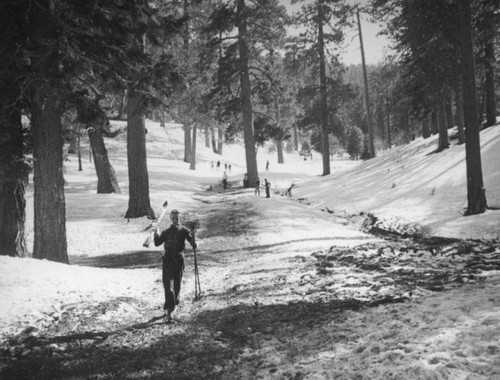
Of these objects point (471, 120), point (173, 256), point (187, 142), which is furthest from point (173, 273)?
point (187, 142)

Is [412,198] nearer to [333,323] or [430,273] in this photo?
[430,273]

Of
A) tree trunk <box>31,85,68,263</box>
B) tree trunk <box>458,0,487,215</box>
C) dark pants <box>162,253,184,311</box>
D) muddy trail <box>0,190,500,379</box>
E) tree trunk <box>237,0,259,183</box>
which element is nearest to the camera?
muddy trail <box>0,190,500,379</box>

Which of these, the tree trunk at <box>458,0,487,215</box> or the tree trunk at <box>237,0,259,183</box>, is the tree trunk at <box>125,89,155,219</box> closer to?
the tree trunk at <box>237,0,259,183</box>

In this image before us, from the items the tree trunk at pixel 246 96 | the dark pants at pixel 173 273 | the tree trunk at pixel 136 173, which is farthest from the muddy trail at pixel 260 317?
the tree trunk at pixel 246 96

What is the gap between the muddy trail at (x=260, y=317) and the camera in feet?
14.5

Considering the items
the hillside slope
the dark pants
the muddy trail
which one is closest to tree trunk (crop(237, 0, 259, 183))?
the hillside slope

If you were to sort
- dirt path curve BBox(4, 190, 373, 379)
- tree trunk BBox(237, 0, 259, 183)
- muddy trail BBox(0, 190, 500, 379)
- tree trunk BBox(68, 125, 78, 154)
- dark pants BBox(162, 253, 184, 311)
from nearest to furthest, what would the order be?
muddy trail BBox(0, 190, 500, 379)
dirt path curve BBox(4, 190, 373, 379)
dark pants BBox(162, 253, 184, 311)
tree trunk BBox(68, 125, 78, 154)
tree trunk BBox(237, 0, 259, 183)

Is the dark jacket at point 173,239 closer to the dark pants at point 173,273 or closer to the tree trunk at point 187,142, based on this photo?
the dark pants at point 173,273

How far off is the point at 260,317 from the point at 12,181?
6650 mm

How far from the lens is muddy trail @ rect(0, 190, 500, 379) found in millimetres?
4426

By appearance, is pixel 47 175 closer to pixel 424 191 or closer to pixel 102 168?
pixel 102 168

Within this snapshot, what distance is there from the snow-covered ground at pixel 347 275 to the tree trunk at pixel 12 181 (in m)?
1.57

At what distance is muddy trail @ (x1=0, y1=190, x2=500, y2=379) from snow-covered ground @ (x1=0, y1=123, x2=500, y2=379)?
7 centimetres

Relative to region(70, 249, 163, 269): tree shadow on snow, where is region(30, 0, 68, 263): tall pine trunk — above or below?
above
